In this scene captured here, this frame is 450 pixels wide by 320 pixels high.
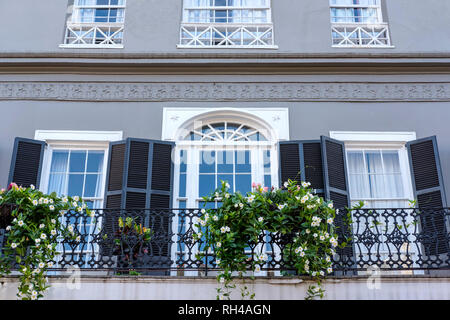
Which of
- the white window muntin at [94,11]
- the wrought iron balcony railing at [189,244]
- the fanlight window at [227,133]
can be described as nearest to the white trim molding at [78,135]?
the fanlight window at [227,133]

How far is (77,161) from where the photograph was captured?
31.4 ft

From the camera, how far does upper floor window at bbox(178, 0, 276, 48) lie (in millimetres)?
10492

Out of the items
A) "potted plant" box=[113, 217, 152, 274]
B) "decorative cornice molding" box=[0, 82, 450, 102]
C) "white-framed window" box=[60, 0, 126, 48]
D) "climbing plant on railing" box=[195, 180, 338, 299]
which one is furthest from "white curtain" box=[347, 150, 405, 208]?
"white-framed window" box=[60, 0, 126, 48]

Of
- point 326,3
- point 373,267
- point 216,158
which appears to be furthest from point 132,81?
point 373,267

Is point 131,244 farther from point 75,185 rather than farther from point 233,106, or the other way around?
point 233,106

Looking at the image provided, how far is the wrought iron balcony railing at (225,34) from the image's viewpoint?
10.5 metres

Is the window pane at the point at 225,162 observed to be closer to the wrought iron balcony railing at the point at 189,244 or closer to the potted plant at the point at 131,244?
the wrought iron balcony railing at the point at 189,244

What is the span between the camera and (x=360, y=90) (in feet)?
32.7

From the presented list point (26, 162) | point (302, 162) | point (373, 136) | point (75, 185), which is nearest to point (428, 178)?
point (373, 136)

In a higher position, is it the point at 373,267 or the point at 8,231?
the point at 8,231

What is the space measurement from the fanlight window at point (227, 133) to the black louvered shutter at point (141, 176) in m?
0.76

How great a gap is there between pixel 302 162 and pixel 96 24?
4.58m

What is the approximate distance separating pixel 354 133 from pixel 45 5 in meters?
5.92

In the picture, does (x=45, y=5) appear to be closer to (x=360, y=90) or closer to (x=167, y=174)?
(x=167, y=174)
